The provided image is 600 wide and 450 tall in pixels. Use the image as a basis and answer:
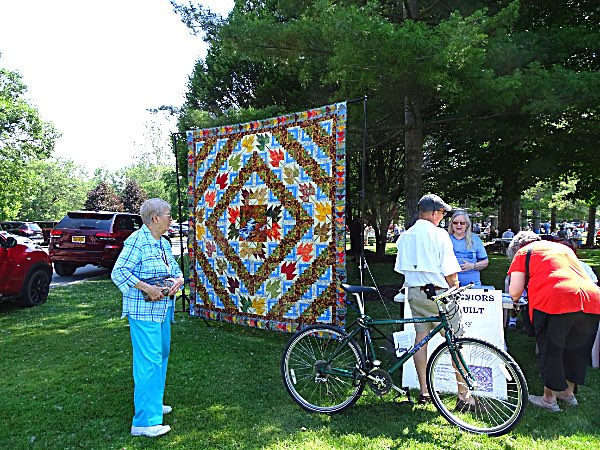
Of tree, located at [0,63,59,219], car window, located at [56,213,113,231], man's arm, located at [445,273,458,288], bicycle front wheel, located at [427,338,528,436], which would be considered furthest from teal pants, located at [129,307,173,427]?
tree, located at [0,63,59,219]

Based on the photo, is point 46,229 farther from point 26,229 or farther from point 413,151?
point 413,151

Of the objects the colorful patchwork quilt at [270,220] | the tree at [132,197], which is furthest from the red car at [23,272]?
the tree at [132,197]

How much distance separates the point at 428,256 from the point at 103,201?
6023 cm

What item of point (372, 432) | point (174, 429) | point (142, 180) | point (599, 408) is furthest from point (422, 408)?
point (142, 180)

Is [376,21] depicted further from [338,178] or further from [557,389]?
[557,389]

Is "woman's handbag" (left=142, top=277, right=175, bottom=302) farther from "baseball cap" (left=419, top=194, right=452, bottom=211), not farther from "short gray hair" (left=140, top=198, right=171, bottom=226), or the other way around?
"baseball cap" (left=419, top=194, right=452, bottom=211)

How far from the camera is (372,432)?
3.95m

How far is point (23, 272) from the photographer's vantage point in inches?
352

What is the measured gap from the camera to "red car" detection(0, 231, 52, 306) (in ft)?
27.9

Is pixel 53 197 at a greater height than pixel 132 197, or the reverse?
pixel 132 197

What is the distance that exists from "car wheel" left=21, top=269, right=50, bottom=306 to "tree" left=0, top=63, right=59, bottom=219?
26.8m

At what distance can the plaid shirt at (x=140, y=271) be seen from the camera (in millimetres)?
3719

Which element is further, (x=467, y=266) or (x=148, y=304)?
(x=467, y=266)

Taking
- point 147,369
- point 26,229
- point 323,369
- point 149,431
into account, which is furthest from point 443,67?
point 26,229
